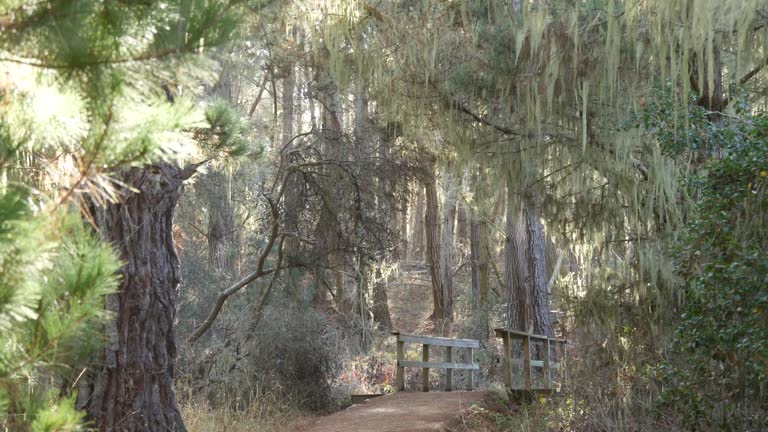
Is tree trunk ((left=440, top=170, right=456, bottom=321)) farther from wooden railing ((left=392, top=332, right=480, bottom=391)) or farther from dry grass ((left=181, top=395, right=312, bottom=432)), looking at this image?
dry grass ((left=181, top=395, right=312, bottom=432))

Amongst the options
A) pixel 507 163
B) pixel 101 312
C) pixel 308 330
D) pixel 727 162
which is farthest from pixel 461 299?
pixel 101 312

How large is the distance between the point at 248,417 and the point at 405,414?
6.13ft

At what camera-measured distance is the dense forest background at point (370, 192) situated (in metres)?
2.70

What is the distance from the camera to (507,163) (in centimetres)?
952

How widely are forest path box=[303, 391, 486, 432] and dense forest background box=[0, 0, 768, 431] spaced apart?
2.03 ft

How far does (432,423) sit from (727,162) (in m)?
4.12

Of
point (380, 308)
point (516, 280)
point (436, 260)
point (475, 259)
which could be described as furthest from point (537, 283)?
point (475, 259)

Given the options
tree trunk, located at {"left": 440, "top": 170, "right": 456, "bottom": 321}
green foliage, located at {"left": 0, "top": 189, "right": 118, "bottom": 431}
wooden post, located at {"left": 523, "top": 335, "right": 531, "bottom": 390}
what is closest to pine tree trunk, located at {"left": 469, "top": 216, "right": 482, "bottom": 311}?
tree trunk, located at {"left": 440, "top": 170, "right": 456, "bottom": 321}

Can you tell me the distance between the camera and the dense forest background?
2.70 metres

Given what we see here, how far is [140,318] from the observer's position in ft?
18.3

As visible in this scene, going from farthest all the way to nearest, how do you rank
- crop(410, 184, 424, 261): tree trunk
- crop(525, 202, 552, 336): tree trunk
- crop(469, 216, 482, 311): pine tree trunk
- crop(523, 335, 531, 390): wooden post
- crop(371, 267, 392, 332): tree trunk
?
crop(410, 184, 424, 261): tree trunk → crop(469, 216, 482, 311): pine tree trunk → crop(371, 267, 392, 332): tree trunk → crop(525, 202, 552, 336): tree trunk → crop(523, 335, 531, 390): wooden post

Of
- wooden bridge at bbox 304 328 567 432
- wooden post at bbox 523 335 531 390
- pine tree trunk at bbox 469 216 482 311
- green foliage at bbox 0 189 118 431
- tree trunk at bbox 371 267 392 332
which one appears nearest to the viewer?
green foliage at bbox 0 189 118 431

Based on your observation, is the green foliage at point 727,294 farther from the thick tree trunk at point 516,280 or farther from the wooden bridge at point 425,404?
the thick tree trunk at point 516,280

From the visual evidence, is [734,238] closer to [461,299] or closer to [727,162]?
[727,162]
